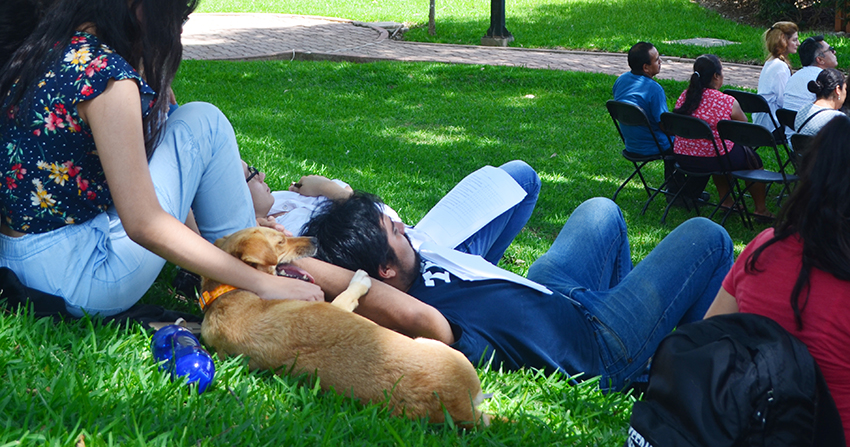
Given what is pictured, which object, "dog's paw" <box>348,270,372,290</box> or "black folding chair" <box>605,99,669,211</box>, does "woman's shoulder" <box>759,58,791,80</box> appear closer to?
"black folding chair" <box>605,99,669,211</box>

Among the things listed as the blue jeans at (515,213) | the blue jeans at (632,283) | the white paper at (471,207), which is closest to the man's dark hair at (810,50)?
the blue jeans at (515,213)

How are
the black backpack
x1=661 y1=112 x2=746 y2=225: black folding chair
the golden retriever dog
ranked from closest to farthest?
1. the black backpack
2. the golden retriever dog
3. x1=661 y1=112 x2=746 y2=225: black folding chair

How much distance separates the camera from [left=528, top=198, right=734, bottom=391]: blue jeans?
302 centimetres

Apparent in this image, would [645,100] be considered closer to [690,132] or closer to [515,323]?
[690,132]

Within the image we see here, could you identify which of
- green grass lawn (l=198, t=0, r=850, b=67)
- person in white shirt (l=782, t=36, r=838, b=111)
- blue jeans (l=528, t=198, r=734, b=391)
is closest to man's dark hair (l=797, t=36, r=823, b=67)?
person in white shirt (l=782, t=36, r=838, b=111)

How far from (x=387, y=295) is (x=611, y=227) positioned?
147 cm

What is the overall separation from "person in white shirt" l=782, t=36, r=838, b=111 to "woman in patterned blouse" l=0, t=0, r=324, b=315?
7.33 m

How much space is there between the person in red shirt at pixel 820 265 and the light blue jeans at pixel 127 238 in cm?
209

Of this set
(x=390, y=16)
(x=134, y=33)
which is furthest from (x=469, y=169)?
(x=390, y=16)

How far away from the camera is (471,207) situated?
Answer: 3705mm

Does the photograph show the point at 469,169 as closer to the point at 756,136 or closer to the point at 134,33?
the point at 756,136

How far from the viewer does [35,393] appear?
7.33 feet

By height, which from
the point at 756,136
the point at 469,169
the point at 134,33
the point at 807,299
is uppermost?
the point at 134,33

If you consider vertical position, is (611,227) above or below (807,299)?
below
